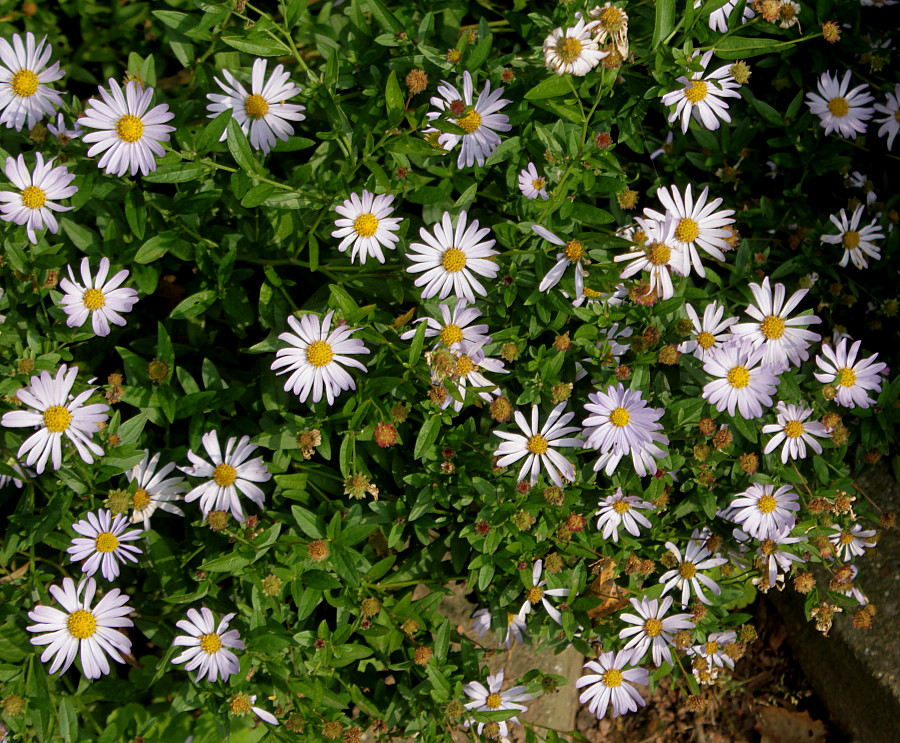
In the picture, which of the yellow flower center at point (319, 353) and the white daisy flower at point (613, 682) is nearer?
the yellow flower center at point (319, 353)

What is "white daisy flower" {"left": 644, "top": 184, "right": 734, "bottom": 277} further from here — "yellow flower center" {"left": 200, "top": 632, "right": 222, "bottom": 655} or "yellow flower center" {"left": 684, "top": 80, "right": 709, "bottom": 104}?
"yellow flower center" {"left": 200, "top": 632, "right": 222, "bottom": 655}

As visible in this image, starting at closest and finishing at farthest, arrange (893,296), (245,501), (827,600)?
(245,501) < (827,600) < (893,296)

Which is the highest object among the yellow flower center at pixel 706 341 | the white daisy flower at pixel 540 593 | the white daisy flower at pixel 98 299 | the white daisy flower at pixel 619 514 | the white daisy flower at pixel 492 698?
the white daisy flower at pixel 98 299

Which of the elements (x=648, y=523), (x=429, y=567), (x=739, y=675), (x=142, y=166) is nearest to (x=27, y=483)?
(x=142, y=166)

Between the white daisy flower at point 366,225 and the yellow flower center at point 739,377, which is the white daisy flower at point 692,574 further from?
the white daisy flower at point 366,225

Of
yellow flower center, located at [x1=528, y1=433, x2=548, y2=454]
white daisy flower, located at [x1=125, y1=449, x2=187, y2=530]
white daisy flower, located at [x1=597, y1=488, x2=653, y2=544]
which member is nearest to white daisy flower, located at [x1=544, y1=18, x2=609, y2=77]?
yellow flower center, located at [x1=528, y1=433, x2=548, y2=454]

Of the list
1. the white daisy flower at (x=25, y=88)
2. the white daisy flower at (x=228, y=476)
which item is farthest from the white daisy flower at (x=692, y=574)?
the white daisy flower at (x=25, y=88)

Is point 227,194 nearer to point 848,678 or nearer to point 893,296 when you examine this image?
point 893,296
